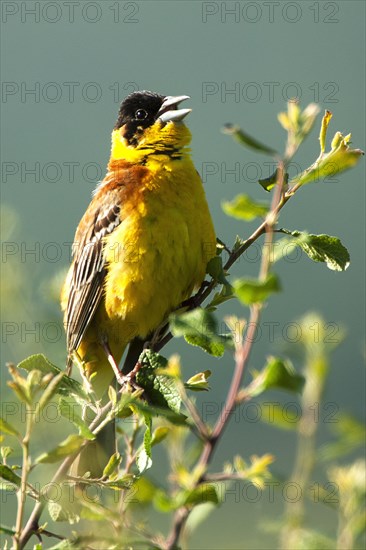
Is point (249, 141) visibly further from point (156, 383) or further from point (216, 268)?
point (216, 268)

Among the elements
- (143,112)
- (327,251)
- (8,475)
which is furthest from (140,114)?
(8,475)

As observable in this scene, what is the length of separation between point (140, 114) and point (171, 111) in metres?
0.20

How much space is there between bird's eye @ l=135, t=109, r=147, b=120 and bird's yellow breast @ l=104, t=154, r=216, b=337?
1.69ft

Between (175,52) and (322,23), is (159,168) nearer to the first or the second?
(175,52)

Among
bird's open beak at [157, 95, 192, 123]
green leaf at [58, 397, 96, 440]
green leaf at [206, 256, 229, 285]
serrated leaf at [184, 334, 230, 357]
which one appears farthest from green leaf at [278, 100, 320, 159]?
bird's open beak at [157, 95, 192, 123]

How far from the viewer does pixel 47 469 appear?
6.36 ft

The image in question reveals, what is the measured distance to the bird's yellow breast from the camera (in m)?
3.74

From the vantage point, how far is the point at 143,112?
4539mm

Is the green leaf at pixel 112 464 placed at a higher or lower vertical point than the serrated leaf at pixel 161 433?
lower

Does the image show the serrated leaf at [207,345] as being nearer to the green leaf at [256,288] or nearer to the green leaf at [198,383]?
the green leaf at [198,383]

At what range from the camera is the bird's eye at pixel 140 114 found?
4.53 meters

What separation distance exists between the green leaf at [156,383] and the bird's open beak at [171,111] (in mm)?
2524

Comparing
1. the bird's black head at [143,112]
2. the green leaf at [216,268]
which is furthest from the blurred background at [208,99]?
the green leaf at [216,268]

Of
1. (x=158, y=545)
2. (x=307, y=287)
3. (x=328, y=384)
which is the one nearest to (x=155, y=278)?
(x=328, y=384)
